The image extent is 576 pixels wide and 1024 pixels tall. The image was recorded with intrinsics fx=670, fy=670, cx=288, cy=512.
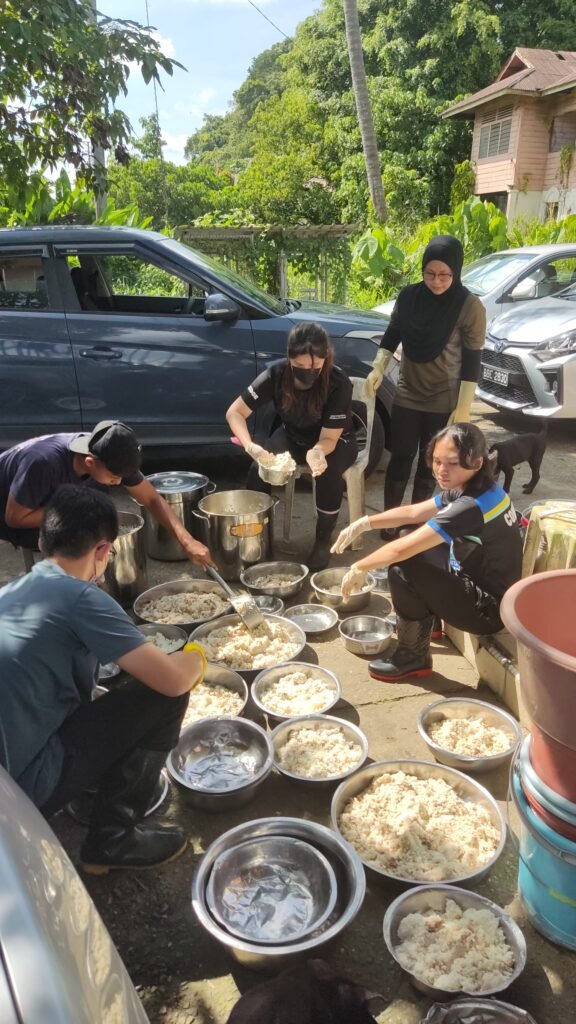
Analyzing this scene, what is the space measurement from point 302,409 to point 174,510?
1.10 m

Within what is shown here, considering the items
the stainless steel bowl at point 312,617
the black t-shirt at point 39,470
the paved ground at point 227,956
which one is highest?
the black t-shirt at point 39,470

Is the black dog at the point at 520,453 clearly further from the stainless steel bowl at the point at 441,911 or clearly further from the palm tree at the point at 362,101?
the palm tree at the point at 362,101

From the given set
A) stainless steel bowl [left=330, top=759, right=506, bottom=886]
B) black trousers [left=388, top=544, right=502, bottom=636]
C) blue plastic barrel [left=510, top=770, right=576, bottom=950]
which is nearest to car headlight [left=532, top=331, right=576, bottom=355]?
black trousers [left=388, top=544, right=502, bottom=636]

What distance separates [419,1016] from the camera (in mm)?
1882

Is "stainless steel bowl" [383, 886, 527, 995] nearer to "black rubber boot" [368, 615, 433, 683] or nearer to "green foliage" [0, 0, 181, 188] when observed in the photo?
"black rubber boot" [368, 615, 433, 683]

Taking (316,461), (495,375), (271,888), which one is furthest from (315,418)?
(495,375)

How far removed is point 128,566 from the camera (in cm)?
404

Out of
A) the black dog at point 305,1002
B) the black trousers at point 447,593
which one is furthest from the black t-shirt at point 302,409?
the black dog at point 305,1002

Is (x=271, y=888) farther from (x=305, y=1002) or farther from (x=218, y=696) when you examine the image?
(x=218, y=696)

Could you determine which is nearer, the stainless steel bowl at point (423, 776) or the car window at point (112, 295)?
the stainless steel bowl at point (423, 776)

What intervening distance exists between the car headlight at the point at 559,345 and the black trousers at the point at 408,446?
3.06m

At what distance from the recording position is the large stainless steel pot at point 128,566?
3971 mm

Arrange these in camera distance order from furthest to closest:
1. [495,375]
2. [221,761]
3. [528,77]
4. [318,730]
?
1. [528,77]
2. [495,375]
3. [318,730]
4. [221,761]

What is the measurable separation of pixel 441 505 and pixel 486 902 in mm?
1680
